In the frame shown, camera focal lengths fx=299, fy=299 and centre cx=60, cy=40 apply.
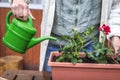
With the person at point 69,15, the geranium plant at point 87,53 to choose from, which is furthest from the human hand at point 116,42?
the person at point 69,15

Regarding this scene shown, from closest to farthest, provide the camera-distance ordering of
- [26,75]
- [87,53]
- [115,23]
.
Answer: [87,53] → [26,75] → [115,23]

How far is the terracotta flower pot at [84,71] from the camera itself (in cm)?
130

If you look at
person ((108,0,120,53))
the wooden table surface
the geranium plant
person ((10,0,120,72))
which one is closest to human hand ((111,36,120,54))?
person ((108,0,120,53))

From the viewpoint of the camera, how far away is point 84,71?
4.33 ft

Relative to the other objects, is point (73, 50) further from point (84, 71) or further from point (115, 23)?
point (115, 23)

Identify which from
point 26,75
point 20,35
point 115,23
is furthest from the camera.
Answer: point 115,23

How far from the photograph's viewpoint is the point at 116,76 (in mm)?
1320

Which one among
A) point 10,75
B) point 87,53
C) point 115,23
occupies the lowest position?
point 10,75

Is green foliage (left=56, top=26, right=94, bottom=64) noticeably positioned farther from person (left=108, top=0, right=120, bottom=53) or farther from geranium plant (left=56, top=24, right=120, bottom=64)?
person (left=108, top=0, right=120, bottom=53)

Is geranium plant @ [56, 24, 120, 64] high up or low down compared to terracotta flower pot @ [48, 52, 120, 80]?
up

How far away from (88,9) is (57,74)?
1.85 feet

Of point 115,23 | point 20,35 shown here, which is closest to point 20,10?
point 20,35

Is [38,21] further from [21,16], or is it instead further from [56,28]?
[21,16]

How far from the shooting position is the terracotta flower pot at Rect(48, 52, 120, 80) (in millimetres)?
1305
